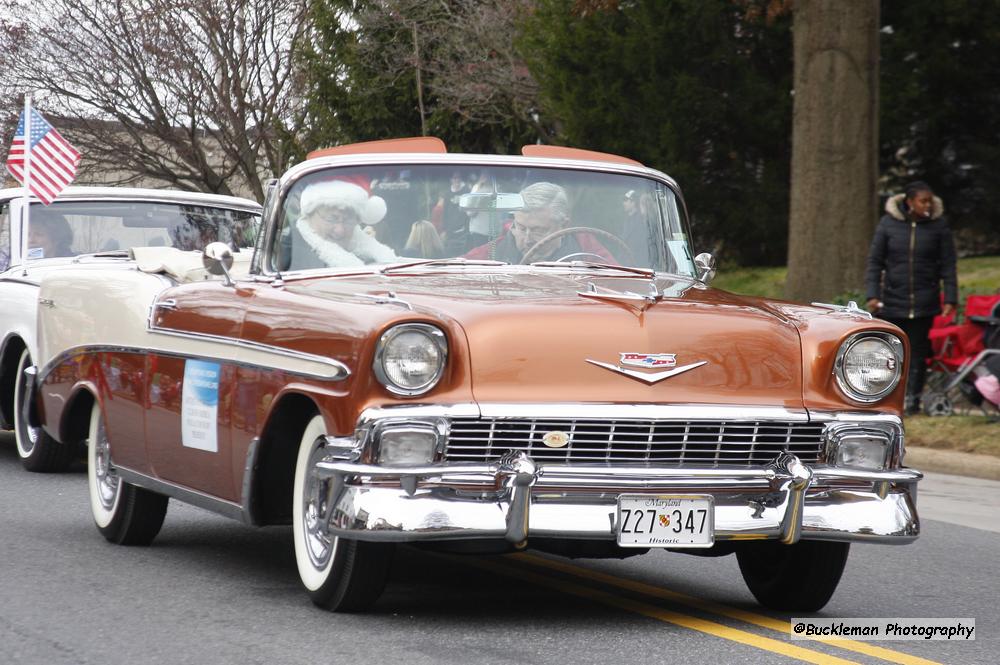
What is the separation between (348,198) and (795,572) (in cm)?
227

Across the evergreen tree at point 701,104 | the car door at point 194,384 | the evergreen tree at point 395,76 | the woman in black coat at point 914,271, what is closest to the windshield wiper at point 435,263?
the car door at point 194,384

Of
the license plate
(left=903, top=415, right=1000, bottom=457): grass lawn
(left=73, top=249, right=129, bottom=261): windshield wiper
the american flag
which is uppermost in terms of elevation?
the american flag

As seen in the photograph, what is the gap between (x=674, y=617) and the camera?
19.0 feet

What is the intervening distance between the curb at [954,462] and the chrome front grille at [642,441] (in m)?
6.06

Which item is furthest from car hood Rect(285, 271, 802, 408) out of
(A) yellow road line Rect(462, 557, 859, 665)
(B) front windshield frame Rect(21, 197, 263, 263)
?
(B) front windshield frame Rect(21, 197, 263, 263)

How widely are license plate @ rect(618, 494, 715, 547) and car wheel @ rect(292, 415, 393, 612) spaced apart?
0.80 m

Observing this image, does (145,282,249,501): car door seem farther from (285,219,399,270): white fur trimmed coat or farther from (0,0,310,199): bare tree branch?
(0,0,310,199): bare tree branch

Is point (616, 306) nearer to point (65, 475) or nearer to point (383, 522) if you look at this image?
point (383, 522)

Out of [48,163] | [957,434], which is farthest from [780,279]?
[48,163]

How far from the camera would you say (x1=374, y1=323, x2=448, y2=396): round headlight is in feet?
17.0

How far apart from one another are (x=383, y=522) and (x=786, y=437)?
1396 millimetres

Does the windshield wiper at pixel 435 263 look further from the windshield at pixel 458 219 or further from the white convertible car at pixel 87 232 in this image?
the white convertible car at pixel 87 232

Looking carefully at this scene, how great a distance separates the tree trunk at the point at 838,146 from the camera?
15742 millimetres

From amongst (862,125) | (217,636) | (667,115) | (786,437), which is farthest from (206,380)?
(667,115)
